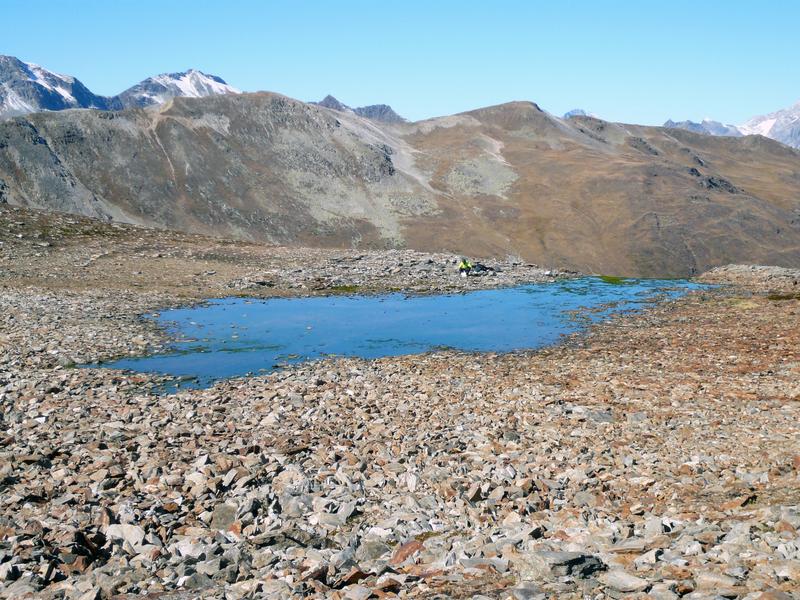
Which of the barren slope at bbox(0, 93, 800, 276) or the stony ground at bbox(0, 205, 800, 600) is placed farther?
the barren slope at bbox(0, 93, 800, 276)

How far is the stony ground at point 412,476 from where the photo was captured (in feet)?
33.9

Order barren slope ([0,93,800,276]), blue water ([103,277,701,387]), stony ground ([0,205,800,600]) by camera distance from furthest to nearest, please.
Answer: barren slope ([0,93,800,276]) < blue water ([103,277,701,387]) < stony ground ([0,205,800,600])

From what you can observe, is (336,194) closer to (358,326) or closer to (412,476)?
(358,326)

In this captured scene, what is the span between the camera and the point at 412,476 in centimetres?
1502

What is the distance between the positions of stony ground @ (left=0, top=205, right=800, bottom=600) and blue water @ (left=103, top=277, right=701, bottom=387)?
3080 millimetres

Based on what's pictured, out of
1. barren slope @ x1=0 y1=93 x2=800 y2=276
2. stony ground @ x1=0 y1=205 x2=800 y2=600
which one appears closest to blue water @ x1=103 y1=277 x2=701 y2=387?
stony ground @ x1=0 y1=205 x2=800 y2=600

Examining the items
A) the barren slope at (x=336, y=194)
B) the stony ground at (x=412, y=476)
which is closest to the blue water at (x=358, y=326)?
the stony ground at (x=412, y=476)

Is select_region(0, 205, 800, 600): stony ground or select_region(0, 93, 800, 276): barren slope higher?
select_region(0, 93, 800, 276): barren slope

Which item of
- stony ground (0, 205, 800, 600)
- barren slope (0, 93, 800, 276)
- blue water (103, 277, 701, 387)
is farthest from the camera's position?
barren slope (0, 93, 800, 276)

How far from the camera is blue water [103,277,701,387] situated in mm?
29750

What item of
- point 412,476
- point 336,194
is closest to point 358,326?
point 412,476

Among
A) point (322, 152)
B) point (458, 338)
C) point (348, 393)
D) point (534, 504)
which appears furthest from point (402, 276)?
point (322, 152)

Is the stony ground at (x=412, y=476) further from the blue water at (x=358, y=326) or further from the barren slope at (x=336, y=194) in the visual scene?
the barren slope at (x=336, y=194)

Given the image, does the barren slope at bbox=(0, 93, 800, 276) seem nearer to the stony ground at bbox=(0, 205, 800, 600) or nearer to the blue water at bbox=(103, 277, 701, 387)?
the blue water at bbox=(103, 277, 701, 387)
